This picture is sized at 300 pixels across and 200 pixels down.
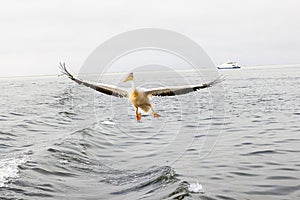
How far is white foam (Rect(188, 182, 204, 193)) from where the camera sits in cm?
1025

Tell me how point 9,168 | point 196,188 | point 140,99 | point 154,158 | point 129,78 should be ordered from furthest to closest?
point 154,158, point 9,168, point 196,188, point 140,99, point 129,78

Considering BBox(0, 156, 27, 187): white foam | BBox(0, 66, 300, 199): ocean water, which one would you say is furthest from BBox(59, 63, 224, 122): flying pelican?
BBox(0, 156, 27, 187): white foam

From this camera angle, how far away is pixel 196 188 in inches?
412

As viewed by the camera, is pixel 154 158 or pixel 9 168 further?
pixel 154 158

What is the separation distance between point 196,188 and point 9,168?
21.6ft

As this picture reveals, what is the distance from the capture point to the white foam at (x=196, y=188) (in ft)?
33.6

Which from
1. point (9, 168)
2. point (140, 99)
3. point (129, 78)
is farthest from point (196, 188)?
point (9, 168)

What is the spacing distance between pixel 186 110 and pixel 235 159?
17.5 m

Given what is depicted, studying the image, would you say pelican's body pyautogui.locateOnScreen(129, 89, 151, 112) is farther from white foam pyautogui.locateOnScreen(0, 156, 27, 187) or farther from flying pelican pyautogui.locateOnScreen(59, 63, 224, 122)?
white foam pyautogui.locateOnScreen(0, 156, 27, 187)

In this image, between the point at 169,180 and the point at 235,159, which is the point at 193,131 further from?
the point at 169,180

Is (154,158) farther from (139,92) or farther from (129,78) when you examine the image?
(129,78)

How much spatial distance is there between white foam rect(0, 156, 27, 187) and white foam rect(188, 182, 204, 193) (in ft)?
18.5

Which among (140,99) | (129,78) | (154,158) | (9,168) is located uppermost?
(129,78)

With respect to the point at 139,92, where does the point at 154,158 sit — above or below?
below
